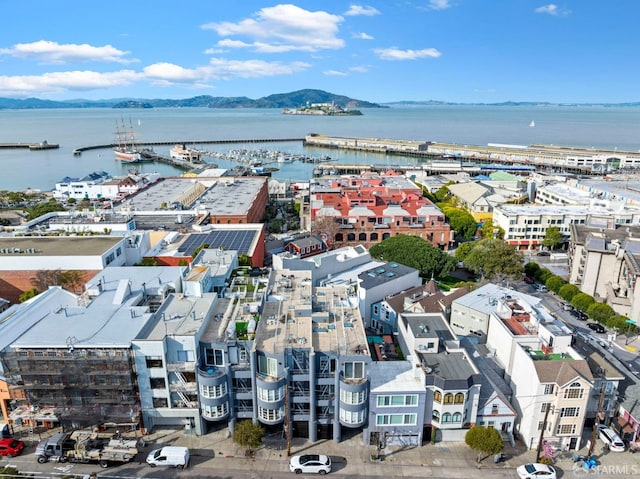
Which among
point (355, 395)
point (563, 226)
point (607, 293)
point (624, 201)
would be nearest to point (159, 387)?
point (355, 395)

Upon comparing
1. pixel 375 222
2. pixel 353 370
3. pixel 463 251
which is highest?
pixel 353 370

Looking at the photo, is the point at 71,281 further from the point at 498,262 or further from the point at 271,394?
the point at 498,262

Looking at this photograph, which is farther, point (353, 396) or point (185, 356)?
point (185, 356)

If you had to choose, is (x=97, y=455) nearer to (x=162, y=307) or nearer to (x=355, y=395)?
(x=162, y=307)

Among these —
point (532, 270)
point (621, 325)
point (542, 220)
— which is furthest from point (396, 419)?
point (542, 220)

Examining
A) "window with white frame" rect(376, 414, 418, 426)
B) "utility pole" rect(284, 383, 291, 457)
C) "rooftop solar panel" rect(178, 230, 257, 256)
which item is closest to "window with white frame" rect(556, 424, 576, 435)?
"window with white frame" rect(376, 414, 418, 426)

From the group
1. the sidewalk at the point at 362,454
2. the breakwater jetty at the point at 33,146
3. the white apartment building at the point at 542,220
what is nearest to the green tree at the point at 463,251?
the white apartment building at the point at 542,220
